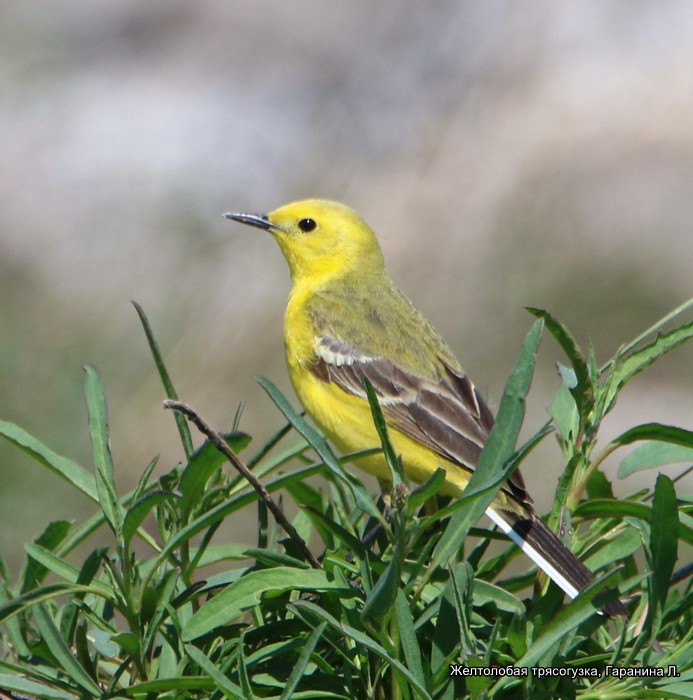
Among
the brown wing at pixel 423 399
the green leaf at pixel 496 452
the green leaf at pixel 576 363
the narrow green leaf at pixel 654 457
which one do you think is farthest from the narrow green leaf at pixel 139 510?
the brown wing at pixel 423 399

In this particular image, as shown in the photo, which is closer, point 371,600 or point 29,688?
point 371,600

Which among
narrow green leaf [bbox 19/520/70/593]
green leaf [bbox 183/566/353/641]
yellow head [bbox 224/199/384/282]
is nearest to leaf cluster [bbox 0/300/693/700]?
green leaf [bbox 183/566/353/641]

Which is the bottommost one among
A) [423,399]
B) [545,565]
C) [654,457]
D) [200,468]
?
[423,399]

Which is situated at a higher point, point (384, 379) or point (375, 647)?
point (375, 647)

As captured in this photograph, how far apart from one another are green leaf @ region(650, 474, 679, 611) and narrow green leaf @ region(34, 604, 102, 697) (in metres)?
0.98

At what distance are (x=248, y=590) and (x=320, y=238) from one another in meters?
3.69

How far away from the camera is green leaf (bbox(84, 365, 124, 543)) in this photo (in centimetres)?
199

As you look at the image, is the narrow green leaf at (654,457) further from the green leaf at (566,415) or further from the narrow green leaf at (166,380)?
the narrow green leaf at (166,380)

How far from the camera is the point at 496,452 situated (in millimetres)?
1830

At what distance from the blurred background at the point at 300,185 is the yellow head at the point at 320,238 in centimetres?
231

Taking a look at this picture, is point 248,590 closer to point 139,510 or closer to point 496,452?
point 139,510

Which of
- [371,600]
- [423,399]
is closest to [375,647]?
[371,600]

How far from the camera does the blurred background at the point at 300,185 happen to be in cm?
809

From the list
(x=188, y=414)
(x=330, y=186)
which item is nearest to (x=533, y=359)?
(x=188, y=414)
